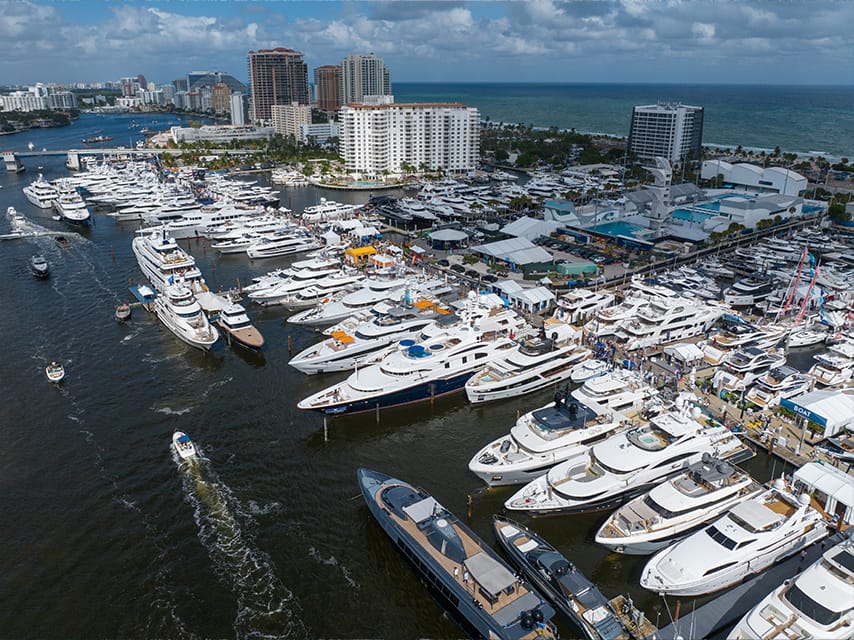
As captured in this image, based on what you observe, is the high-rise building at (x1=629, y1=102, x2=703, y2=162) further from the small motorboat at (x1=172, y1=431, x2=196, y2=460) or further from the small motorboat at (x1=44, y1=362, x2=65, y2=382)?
the small motorboat at (x1=44, y1=362, x2=65, y2=382)

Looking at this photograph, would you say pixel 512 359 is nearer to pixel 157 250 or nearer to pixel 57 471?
pixel 57 471

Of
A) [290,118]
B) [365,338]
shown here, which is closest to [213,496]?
[365,338]

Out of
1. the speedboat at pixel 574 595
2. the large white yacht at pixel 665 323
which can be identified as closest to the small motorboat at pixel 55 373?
the speedboat at pixel 574 595

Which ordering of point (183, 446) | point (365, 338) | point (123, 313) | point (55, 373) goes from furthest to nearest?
1. point (123, 313)
2. point (365, 338)
3. point (55, 373)
4. point (183, 446)

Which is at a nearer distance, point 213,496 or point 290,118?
point 213,496

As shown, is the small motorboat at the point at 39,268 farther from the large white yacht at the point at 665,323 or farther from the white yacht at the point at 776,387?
the white yacht at the point at 776,387

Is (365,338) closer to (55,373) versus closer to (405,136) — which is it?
(55,373)
